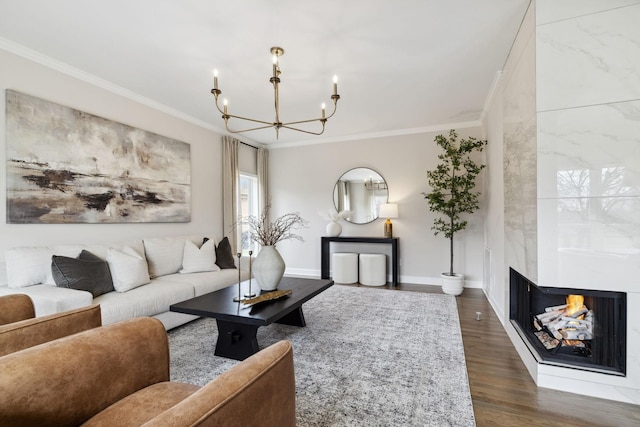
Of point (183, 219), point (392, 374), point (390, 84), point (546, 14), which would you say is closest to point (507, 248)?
point (392, 374)

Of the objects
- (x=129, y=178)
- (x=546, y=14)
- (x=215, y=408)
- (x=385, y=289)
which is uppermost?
(x=546, y=14)

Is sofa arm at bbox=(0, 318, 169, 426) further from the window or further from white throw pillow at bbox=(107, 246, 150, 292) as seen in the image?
the window

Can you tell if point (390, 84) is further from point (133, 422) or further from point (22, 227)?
point (22, 227)

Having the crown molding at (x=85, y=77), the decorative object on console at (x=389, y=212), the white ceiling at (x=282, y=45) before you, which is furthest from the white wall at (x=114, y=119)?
the decorative object on console at (x=389, y=212)

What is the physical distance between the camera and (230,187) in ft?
16.6

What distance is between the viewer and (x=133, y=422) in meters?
1.00

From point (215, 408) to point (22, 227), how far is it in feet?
10.2

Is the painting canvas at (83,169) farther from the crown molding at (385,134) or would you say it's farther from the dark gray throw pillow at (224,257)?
the crown molding at (385,134)

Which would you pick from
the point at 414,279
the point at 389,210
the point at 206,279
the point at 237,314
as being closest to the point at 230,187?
the point at 206,279

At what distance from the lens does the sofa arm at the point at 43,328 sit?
47.1 inches

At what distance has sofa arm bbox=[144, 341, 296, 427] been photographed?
0.70 meters

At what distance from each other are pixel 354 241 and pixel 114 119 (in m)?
3.78

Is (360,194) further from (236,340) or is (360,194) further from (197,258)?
(236,340)

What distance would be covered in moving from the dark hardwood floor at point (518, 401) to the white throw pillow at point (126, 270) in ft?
9.60
